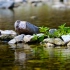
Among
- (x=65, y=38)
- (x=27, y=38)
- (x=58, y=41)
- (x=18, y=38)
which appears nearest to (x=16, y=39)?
(x=18, y=38)

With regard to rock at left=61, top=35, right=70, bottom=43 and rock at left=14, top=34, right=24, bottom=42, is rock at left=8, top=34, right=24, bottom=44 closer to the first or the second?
rock at left=14, top=34, right=24, bottom=42

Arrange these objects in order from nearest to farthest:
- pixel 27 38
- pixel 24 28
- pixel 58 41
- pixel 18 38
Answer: pixel 58 41 < pixel 27 38 < pixel 18 38 < pixel 24 28

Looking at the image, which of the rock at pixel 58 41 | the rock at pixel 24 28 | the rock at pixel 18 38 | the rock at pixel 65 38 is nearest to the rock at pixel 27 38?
the rock at pixel 18 38

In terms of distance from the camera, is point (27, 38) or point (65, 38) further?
point (27, 38)

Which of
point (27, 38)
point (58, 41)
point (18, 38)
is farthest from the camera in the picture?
point (18, 38)

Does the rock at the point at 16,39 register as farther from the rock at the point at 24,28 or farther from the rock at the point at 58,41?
the rock at the point at 58,41

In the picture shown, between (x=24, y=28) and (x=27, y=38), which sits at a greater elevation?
(x=24, y=28)

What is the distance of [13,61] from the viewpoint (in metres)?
13.3

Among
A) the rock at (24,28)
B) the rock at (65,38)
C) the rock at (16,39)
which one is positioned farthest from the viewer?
the rock at (24,28)

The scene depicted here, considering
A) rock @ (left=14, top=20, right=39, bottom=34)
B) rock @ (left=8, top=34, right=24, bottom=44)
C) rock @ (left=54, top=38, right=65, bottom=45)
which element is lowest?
rock @ (left=54, top=38, right=65, bottom=45)

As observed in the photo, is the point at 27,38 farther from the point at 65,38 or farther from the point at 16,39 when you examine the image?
the point at 65,38

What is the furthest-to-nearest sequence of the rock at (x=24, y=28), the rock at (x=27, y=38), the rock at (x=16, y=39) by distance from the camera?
the rock at (x=24, y=28) < the rock at (x=16, y=39) < the rock at (x=27, y=38)

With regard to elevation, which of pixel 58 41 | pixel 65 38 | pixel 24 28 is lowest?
pixel 58 41

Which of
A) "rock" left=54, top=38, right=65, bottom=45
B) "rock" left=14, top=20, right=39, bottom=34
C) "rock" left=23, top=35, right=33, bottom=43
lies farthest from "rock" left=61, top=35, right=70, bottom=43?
"rock" left=14, top=20, right=39, bottom=34
